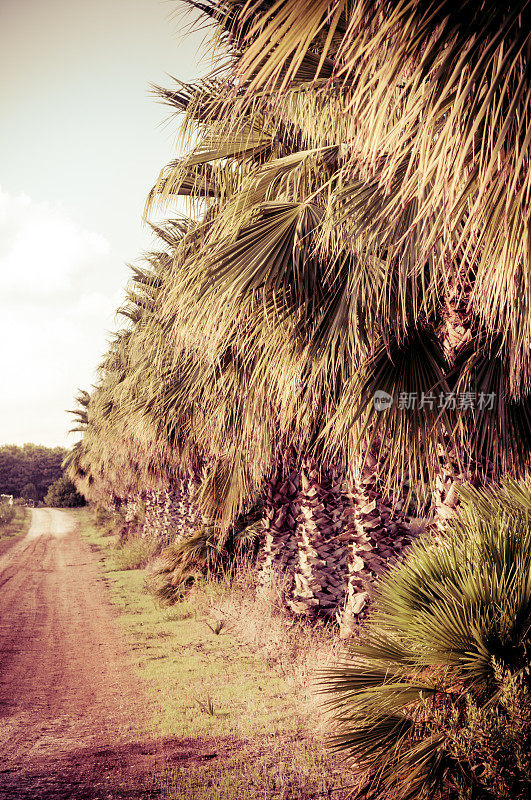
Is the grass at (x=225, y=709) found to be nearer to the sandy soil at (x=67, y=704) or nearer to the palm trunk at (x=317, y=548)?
the sandy soil at (x=67, y=704)

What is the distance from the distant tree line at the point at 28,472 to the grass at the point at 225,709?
119931mm

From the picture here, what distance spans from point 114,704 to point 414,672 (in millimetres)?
5427

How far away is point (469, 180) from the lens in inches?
100

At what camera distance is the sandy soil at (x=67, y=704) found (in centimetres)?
532

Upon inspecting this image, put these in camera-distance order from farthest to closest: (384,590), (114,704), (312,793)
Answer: (114,704) → (312,793) → (384,590)

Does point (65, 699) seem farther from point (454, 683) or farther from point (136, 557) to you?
point (136, 557)

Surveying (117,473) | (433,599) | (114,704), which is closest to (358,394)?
(433,599)

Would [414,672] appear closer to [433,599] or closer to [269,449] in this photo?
[433,599]

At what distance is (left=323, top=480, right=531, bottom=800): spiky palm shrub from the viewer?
301 centimetres

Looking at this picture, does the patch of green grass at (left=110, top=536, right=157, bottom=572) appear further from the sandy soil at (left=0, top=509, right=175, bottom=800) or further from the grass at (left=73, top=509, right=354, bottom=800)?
the grass at (left=73, top=509, right=354, bottom=800)

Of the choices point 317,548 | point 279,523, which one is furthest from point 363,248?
point 279,523

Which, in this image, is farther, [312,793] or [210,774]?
[210,774]

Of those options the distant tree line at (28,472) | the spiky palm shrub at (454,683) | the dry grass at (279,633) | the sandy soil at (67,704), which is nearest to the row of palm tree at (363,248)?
the dry grass at (279,633)

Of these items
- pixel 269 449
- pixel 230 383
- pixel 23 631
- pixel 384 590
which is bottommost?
pixel 23 631
